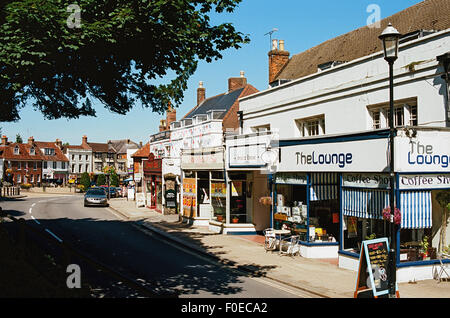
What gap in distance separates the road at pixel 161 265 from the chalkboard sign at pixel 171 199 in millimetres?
6154

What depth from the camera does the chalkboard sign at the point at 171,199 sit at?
30766 millimetres

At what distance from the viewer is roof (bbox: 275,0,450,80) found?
17.9 meters

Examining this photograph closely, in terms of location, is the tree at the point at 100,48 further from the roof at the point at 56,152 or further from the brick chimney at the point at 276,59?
the roof at the point at 56,152

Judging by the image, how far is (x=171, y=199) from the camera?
102ft

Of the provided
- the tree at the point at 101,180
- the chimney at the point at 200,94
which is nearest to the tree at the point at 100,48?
the chimney at the point at 200,94

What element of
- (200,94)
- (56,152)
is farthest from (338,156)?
(56,152)

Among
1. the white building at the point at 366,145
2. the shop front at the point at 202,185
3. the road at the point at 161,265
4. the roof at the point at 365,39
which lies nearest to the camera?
the road at the point at 161,265

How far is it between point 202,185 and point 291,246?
9847mm

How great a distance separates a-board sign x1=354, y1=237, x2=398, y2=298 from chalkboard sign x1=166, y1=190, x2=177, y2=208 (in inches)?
838

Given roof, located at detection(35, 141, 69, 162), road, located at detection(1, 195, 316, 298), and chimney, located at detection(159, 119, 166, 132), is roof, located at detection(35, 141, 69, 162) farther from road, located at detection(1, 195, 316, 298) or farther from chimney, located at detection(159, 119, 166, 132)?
road, located at detection(1, 195, 316, 298)

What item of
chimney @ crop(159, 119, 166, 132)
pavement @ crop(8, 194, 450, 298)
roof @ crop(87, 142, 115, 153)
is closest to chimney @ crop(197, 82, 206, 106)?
chimney @ crop(159, 119, 166, 132)
